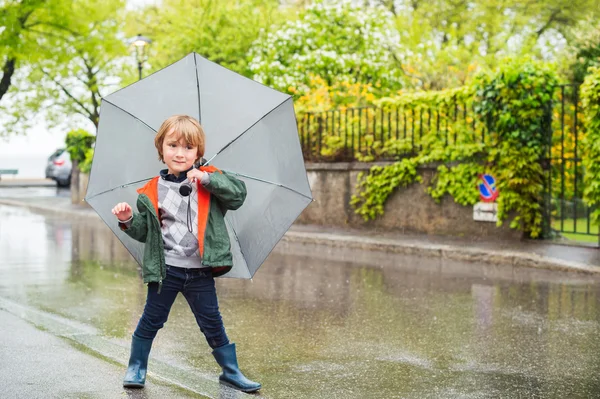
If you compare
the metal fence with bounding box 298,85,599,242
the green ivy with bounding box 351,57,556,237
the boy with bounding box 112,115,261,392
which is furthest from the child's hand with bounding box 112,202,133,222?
the green ivy with bounding box 351,57,556,237

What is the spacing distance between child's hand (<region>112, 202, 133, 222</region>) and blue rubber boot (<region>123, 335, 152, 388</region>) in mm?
819

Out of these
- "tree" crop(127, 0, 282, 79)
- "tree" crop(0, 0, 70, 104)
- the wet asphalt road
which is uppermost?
"tree" crop(127, 0, 282, 79)

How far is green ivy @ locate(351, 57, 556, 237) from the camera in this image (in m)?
13.2

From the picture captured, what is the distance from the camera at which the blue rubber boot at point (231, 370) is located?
5039 mm

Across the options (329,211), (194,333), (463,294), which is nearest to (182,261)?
(194,333)

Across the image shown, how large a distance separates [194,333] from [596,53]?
52.2ft

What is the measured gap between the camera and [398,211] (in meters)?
15.5

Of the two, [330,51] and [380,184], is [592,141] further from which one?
[330,51]

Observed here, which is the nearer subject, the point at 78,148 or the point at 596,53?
the point at 596,53

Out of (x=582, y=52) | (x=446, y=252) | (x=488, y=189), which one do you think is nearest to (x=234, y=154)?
(x=446, y=252)

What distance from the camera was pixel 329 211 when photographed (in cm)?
1694

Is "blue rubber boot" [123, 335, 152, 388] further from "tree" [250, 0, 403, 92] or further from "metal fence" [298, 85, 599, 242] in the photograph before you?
"tree" [250, 0, 403, 92]

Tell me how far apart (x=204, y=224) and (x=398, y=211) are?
36.2 feet

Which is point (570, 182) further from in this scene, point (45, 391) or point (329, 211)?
point (45, 391)
